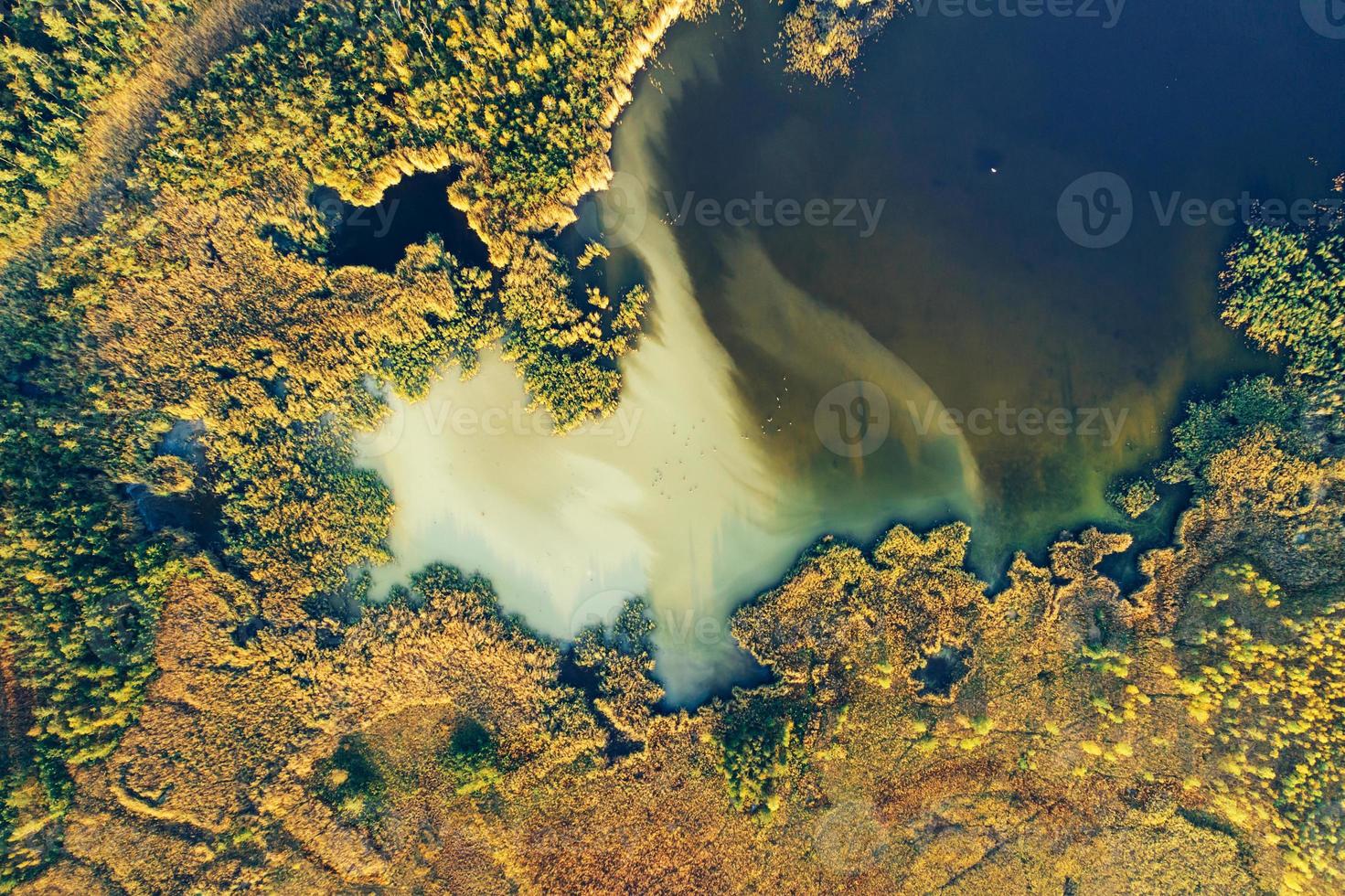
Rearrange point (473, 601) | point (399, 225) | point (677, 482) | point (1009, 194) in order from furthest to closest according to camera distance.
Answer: point (1009, 194) → point (677, 482) → point (473, 601) → point (399, 225)

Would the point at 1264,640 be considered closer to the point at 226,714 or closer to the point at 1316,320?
the point at 1316,320

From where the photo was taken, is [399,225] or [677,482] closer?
[399,225]

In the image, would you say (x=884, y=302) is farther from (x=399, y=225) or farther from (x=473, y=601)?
(x=473, y=601)

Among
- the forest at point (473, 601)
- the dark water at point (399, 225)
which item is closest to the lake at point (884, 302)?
the forest at point (473, 601)

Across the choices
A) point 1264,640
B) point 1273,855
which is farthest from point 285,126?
point 1273,855

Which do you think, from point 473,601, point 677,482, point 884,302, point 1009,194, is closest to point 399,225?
point 677,482
